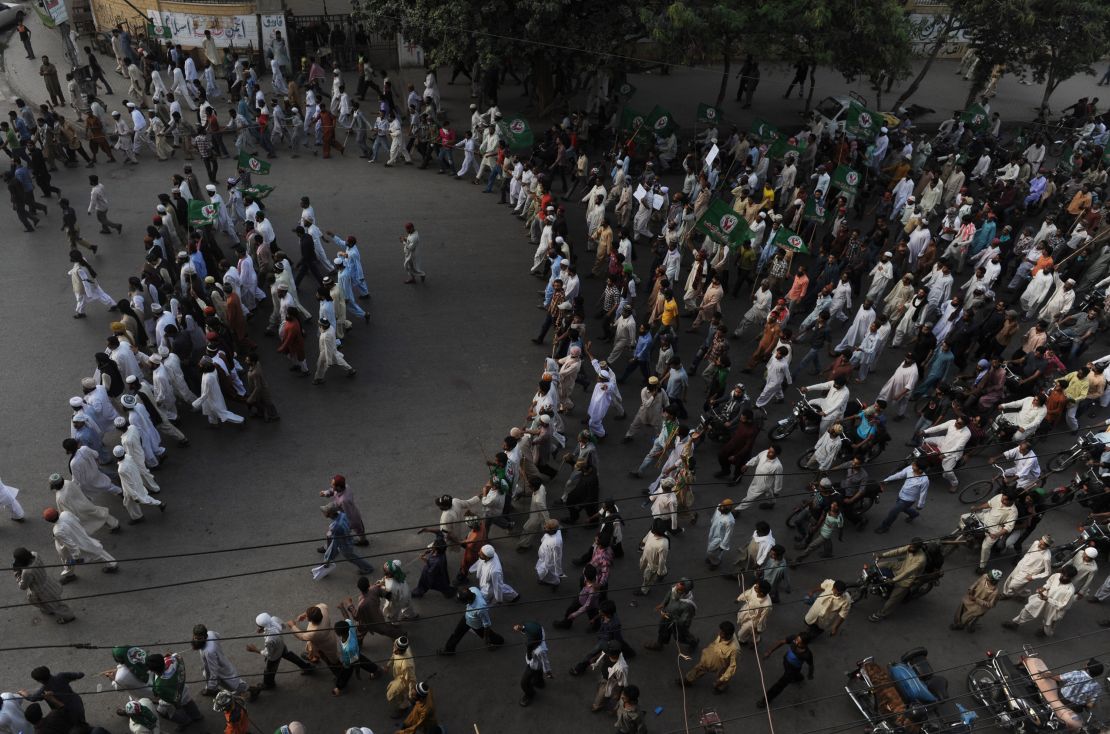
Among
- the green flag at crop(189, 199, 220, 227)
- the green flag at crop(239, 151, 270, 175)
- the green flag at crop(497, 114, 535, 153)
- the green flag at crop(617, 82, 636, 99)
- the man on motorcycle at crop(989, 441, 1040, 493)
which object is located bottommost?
the man on motorcycle at crop(989, 441, 1040, 493)

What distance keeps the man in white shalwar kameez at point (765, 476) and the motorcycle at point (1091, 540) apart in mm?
3758

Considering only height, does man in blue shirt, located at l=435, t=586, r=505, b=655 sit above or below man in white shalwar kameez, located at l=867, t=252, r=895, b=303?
below

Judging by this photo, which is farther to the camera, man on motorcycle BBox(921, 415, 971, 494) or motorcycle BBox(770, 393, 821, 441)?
motorcycle BBox(770, 393, 821, 441)

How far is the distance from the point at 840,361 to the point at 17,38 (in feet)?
87.4

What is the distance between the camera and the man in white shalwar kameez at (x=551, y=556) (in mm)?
9305

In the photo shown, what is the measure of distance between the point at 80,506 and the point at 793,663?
828cm

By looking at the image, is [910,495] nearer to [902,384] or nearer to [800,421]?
[800,421]

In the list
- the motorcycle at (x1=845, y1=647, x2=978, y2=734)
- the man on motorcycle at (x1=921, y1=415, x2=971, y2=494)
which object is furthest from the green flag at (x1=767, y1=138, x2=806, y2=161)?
the motorcycle at (x1=845, y1=647, x2=978, y2=734)

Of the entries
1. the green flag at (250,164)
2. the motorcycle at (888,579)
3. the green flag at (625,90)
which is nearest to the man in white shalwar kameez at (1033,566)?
the motorcycle at (888,579)

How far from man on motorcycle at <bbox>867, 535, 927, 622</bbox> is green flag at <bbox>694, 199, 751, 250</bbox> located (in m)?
6.08

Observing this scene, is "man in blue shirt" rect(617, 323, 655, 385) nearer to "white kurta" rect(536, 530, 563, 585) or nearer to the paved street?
the paved street

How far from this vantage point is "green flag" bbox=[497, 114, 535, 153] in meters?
18.0

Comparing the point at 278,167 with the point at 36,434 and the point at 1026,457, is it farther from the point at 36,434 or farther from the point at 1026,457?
the point at 1026,457

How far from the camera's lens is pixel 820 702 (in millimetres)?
9031
